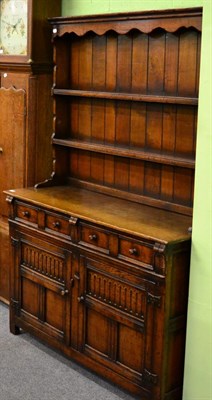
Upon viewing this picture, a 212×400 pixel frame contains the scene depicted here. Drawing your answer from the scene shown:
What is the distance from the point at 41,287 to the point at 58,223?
1.44 feet

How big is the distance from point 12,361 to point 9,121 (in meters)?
1.48

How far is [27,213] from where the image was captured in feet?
11.2

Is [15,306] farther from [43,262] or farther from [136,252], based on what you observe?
[136,252]

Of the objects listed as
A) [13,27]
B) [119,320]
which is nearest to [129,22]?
[13,27]

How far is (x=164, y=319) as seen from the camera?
267 centimetres

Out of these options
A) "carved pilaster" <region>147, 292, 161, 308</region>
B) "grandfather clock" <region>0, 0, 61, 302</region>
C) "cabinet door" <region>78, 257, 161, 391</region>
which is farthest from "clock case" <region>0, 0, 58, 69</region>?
"carved pilaster" <region>147, 292, 161, 308</region>

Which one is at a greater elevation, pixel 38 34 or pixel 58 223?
pixel 38 34

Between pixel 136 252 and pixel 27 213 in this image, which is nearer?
pixel 136 252

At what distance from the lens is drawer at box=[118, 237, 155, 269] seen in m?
2.70

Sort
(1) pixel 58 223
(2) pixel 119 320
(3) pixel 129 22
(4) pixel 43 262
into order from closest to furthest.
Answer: (2) pixel 119 320
(3) pixel 129 22
(1) pixel 58 223
(4) pixel 43 262

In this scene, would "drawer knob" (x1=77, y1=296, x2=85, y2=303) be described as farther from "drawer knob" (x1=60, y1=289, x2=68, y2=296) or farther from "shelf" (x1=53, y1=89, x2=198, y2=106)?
"shelf" (x1=53, y1=89, x2=198, y2=106)

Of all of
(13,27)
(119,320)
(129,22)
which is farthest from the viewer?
(13,27)

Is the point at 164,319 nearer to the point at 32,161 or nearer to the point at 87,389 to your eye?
the point at 87,389

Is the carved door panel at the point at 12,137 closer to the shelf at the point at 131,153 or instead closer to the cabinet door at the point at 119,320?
the shelf at the point at 131,153
